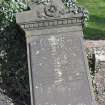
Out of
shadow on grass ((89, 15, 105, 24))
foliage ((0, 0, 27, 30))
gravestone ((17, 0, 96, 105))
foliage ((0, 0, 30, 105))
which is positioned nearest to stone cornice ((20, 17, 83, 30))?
gravestone ((17, 0, 96, 105))

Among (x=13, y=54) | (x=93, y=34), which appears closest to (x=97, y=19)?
(x=93, y=34)

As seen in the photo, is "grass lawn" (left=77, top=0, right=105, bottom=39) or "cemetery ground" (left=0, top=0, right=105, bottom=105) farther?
"grass lawn" (left=77, top=0, right=105, bottom=39)

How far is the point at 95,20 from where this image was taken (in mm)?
11320

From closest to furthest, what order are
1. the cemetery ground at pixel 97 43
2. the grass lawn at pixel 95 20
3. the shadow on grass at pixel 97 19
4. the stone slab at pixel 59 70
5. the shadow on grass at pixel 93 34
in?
the stone slab at pixel 59 70, the cemetery ground at pixel 97 43, the shadow on grass at pixel 93 34, the grass lawn at pixel 95 20, the shadow on grass at pixel 97 19

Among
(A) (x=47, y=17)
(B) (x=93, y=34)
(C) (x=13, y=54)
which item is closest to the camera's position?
(A) (x=47, y=17)

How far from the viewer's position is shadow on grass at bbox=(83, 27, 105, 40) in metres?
10.3

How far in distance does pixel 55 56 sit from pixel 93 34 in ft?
11.9

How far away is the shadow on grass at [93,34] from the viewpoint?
1033 cm

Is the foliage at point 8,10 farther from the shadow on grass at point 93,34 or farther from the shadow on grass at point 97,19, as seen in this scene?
the shadow on grass at point 97,19

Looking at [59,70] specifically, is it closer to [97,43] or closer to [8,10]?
[8,10]

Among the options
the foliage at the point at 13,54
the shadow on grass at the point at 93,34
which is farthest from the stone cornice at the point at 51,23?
the shadow on grass at the point at 93,34

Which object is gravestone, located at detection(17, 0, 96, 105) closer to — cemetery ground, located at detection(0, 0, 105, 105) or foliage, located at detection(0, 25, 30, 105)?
foliage, located at detection(0, 25, 30, 105)

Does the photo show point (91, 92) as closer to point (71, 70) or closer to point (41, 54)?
point (71, 70)

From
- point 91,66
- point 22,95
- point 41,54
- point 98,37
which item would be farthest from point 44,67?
point 98,37
